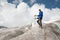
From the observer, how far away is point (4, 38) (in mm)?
60656

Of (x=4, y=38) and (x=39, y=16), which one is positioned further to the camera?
(x=4, y=38)

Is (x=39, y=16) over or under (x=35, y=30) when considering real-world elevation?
over

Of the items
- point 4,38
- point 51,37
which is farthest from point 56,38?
point 4,38

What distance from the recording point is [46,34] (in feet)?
183

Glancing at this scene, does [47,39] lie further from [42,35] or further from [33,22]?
[33,22]

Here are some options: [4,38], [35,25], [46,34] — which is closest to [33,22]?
[35,25]

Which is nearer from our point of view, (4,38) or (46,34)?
(46,34)

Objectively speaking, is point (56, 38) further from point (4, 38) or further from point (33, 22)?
point (4, 38)

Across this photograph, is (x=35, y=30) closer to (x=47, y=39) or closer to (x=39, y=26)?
(x=39, y=26)

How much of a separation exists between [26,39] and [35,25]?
5.07 meters

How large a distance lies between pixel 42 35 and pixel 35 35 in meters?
1.77

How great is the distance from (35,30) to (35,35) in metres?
2.52

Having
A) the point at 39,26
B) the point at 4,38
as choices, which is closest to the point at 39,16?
the point at 39,26

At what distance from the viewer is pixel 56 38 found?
5628 cm
